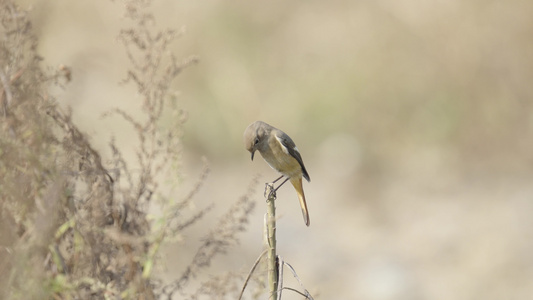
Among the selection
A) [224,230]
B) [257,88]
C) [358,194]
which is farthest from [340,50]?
[224,230]

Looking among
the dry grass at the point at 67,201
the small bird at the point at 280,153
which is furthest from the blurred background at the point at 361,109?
the dry grass at the point at 67,201

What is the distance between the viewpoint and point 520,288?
348 inches

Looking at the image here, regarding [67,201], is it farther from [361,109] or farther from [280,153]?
[361,109]

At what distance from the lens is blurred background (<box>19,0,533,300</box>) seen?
10.3 metres

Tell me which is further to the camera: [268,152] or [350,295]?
[350,295]

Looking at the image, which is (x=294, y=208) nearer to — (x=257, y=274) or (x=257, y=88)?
(x=257, y=88)

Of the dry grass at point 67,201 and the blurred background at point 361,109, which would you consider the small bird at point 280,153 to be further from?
the blurred background at point 361,109

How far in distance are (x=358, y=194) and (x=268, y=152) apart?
632cm

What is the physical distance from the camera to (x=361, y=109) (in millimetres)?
11070

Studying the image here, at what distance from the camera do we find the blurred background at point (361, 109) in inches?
404

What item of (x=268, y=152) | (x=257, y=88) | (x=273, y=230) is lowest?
(x=273, y=230)

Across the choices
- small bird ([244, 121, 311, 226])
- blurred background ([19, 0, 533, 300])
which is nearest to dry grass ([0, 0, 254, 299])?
small bird ([244, 121, 311, 226])

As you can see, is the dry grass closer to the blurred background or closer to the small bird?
the small bird

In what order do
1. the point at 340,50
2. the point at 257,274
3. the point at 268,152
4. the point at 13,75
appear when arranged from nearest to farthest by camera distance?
the point at 13,75
the point at 257,274
the point at 268,152
the point at 340,50
